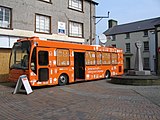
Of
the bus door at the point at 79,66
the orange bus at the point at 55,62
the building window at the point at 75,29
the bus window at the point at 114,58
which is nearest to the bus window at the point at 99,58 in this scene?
the orange bus at the point at 55,62

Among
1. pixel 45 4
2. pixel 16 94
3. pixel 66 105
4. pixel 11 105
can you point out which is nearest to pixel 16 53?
pixel 16 94

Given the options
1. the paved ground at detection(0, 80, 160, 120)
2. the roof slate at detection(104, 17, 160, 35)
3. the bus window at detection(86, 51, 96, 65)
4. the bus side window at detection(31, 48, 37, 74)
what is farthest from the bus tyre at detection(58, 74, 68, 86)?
the roof slate at detection(104, 17, 160, 35)

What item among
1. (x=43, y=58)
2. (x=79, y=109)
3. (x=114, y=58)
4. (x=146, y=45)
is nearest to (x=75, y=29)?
(x=114, y=58)

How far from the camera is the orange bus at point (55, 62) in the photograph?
467 inches

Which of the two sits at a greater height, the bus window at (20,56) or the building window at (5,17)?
the building window at (5,17)

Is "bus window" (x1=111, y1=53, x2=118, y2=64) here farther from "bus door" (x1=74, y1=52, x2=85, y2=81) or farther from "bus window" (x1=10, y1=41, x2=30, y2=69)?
"bus window" (x1=10, y1=41, x2=30, y2=69)

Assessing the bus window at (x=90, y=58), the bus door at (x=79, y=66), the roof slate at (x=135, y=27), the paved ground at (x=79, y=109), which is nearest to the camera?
the paved ground at (x=79, y=109)

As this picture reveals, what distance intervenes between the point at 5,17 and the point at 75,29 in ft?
25.5

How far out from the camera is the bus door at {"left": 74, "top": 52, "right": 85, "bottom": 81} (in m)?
15.5

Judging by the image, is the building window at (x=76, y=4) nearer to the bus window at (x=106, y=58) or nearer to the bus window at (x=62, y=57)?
the bus window at (x=106, y=58)

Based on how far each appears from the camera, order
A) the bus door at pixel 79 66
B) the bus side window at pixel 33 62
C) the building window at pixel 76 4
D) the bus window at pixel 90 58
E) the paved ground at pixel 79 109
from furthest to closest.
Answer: the building window at pixel 76 4 < the bus window at pixel 90 58 < the bus door at pixel 79 66 < the bus side window at pixel 33 62 < the paved ground at pixel 79 109

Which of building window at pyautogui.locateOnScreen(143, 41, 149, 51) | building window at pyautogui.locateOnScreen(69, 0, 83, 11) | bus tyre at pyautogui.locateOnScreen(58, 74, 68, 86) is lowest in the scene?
bus tyre at pyautogui.locateOnScreen(58, 74, 68, 86)

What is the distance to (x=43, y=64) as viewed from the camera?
1237cm

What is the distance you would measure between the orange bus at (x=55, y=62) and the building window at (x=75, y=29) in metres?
4.76
